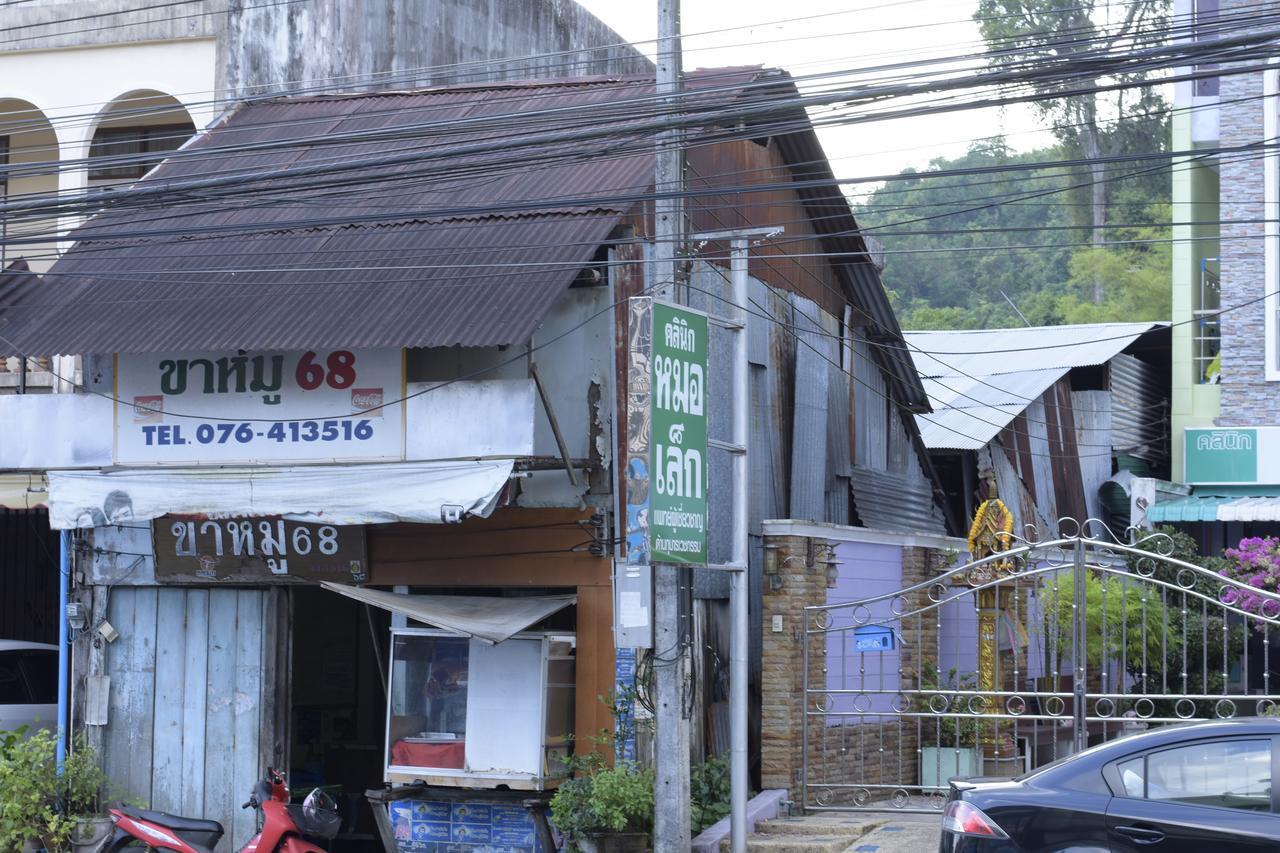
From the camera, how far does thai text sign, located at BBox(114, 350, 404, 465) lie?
13.1 meters

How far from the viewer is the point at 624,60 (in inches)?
938

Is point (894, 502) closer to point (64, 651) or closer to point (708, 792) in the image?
point (708, 792)

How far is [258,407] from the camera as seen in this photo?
44.0 feet

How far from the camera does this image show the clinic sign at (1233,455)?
22.5 metres

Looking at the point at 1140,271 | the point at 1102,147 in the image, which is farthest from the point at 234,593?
the point at 1102,147

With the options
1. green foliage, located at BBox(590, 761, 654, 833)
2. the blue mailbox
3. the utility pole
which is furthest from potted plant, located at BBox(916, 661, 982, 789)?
green foliage, located at BBox(590, 761, 654, 833)

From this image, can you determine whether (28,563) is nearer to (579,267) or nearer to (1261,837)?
(579,267)

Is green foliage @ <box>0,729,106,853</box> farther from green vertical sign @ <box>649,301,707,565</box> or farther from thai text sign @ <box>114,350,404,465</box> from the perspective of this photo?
green vertical sign @ <box>649,301,707,565</box>

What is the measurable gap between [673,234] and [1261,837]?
580cm

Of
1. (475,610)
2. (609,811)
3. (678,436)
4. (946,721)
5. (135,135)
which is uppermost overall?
(135,135)

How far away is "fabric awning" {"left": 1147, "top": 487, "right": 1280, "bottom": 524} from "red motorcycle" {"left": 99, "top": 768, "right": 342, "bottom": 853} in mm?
14957

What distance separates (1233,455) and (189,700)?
52.1 ft

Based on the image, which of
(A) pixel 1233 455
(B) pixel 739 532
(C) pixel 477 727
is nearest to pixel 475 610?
(C) pixel 477 727

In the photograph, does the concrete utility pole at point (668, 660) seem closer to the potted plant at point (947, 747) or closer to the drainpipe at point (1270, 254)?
the potted plant at point (947, 747)
